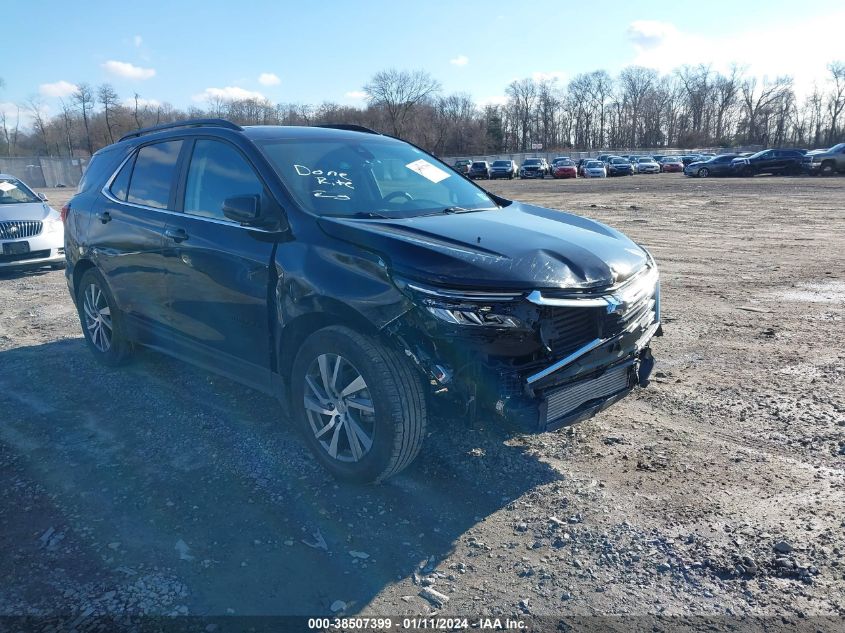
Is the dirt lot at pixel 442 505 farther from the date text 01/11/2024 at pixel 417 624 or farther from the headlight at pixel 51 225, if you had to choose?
the headlight at pixel 51 225

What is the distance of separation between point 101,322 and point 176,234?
1780 millimetres

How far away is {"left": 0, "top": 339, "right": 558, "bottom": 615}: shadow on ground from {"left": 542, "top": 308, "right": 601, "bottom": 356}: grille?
2.92 feet

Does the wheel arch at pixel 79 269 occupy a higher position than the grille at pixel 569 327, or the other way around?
the wheel arch at pixel 79 269

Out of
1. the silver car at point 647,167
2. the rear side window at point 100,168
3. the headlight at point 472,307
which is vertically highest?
the silver car at point 647,167

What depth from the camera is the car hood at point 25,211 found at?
10.4m

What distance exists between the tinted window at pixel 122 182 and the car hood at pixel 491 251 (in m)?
2.51

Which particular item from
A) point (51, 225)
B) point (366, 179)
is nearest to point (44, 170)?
point (51, 225)

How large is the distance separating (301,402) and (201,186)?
1751 millimetres

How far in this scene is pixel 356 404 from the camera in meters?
3.44

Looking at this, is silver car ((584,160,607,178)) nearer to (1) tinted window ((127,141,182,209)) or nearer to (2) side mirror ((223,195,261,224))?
(1) tinted window ((127,141,182,209))

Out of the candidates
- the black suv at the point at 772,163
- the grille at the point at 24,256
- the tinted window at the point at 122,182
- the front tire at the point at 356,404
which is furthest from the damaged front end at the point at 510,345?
the black suv at the point at 772,163

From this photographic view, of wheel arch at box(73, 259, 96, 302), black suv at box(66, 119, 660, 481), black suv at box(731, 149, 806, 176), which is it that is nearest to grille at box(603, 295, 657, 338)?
black suv at box(66, 119, 660, 481)

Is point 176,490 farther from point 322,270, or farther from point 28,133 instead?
point 28,133

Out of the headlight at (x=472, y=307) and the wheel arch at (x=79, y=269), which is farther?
the wheel arch at (x=79, y=269)
